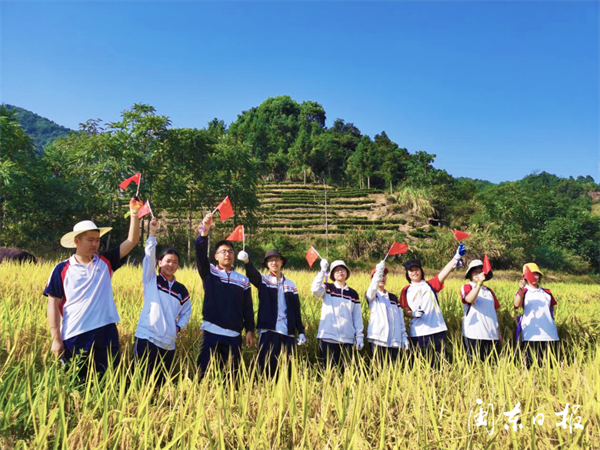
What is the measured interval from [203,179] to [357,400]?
50.2ft

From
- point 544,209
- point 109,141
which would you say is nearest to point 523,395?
point 109,141

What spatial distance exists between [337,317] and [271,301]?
2.30ft

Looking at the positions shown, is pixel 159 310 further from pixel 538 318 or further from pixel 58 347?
pixel 538 318

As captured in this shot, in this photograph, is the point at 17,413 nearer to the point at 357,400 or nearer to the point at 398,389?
the point at 357,400

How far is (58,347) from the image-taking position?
2.61 m

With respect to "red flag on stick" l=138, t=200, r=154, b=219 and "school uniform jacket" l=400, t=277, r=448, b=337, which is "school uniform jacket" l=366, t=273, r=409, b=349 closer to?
"school uniform jacket" l=400, t=277, r=448, b=337

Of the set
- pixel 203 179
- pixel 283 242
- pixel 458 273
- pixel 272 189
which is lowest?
pixel 458 273

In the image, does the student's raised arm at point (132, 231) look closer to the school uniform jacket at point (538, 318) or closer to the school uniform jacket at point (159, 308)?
the school uniform jacket at point (159, 308)

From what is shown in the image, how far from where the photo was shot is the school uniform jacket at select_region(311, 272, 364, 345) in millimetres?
3789

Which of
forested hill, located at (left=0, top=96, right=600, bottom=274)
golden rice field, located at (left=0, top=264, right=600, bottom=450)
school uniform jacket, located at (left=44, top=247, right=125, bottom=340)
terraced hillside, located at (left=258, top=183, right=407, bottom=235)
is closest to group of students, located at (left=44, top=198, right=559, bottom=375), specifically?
A: school uniform jacket, located at (left=44, top=247, right=125, bottom=340)

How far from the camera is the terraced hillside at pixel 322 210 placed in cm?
3175

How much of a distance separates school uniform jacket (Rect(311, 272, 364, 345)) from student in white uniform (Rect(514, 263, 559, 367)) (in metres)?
1.91

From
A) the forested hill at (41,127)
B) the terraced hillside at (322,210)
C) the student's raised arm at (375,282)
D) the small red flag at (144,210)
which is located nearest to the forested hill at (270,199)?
the terraced hillside at (322,210)

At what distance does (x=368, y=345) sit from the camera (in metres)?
4.64
